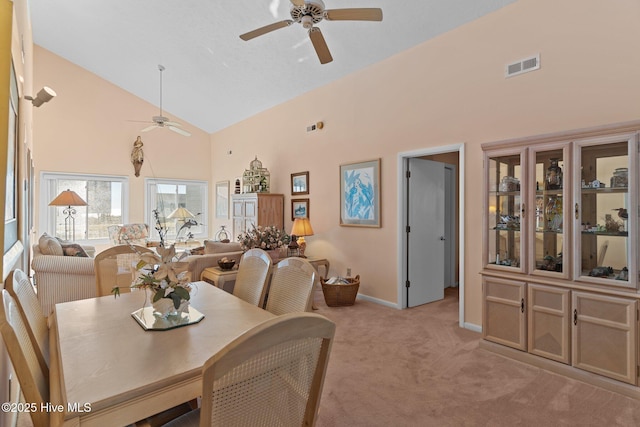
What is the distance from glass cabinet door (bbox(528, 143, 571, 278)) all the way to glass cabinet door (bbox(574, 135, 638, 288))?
0.08 meters

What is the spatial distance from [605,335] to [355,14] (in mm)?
2980

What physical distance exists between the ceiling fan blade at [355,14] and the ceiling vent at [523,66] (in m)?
1.56

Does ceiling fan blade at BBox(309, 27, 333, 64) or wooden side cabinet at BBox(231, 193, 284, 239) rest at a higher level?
ceiling fan blade at BBox(309, 27, 333, 64)

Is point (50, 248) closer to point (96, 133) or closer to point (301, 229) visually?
point (301, 229)

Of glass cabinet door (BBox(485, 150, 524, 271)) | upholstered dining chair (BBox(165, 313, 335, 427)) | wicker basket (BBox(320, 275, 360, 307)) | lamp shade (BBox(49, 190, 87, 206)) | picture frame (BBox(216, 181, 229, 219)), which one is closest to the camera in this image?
upholstered dining chair (BBox(165, 313, 335, 427))

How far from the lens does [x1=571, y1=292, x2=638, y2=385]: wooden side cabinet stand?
90.4 inches

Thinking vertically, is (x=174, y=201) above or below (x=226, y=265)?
above

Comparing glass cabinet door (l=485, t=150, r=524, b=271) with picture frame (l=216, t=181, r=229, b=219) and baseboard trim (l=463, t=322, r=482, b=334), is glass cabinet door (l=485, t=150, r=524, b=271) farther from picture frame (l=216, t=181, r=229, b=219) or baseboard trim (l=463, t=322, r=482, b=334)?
picture frame (l=216, t=181, r=229, b=219)

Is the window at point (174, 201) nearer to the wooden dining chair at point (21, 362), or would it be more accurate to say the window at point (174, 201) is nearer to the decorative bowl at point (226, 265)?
the decorative bowl at point (226, 265)

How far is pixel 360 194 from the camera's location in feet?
15.6

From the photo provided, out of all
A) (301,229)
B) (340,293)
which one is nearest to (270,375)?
(340,293)

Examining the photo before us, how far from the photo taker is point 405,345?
125 inches

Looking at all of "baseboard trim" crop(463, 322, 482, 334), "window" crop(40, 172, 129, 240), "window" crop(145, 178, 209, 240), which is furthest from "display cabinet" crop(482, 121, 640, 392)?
"window" crop(40, 172, 129, 240)

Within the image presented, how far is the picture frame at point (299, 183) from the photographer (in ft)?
18.7
